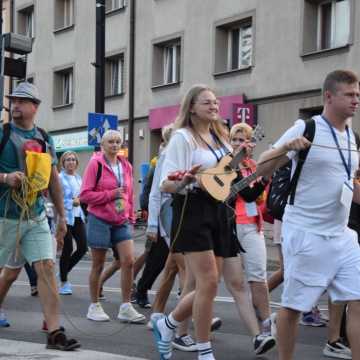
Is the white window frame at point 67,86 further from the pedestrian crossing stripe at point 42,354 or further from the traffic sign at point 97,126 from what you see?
the pedestrian crossing stripe at point 42,354

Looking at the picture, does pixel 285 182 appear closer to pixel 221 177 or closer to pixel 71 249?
pixel 221 177

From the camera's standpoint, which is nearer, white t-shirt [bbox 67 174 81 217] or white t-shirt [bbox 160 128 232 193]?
white t-shirt [bbox 160 128 232 193]

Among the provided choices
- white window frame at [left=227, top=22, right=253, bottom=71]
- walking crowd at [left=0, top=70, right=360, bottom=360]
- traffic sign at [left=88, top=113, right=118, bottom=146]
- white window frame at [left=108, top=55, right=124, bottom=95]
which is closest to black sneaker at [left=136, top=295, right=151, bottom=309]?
walking crowd at [left=0, top=70, right=360, bottom=360]

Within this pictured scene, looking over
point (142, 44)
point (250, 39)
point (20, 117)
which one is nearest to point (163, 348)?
point (20, 117)

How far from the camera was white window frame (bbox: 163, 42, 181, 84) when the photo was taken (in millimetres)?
24812

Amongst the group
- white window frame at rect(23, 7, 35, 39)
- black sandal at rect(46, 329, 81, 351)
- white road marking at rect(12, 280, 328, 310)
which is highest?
white window frame at rect(23, 7, 35, 39)

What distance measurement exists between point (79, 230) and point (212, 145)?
4.95 m

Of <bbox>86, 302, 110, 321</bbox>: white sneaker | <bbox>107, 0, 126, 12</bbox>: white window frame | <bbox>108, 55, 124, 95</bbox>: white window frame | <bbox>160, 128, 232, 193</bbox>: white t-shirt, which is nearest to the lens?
<bbox>160, 128, 232, 193</bbox>: white t-shirt

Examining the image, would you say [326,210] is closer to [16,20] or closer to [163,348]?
[163,348]

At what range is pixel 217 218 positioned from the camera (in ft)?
17.2

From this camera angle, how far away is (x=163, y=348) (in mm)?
5484

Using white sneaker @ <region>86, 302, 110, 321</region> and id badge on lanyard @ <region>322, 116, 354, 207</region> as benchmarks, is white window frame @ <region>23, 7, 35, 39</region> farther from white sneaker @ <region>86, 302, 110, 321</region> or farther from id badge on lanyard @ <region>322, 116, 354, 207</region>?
id badge on lanyard @ <region>322, 116, 354, 207</region>

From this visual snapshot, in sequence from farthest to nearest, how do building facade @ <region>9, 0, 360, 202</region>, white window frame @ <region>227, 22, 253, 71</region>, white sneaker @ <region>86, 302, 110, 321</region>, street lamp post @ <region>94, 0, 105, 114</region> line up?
1. white window frame @ <region>227, 22, 253, 71</region>
2. building facade @ <region>9, 0, 360, 202</region>
3. street lamp post @ <region>94, 0, 105, 114</region>
4. white sneaker @ <region>86, 302, 110, 321</region>

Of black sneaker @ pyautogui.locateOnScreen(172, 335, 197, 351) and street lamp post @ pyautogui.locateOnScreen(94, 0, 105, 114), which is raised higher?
street lamp post @ pyautogui.locateOnScreen(94, 0, 105, 114)
